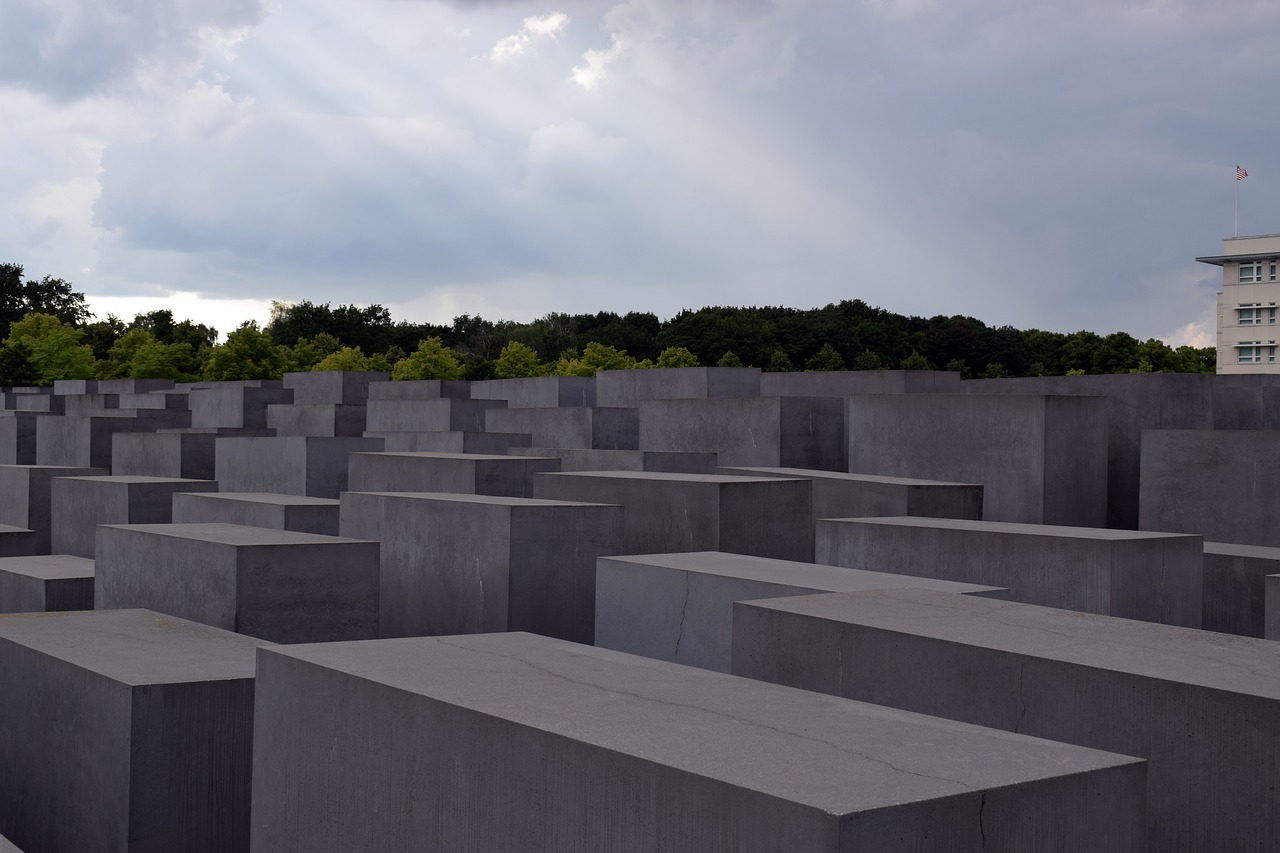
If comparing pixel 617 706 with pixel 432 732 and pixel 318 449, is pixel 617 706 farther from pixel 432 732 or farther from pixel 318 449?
pixel 318 449

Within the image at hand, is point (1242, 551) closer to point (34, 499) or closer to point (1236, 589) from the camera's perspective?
point (1236, 589)

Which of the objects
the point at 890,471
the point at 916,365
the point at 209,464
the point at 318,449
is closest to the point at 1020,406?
the point at 890,471

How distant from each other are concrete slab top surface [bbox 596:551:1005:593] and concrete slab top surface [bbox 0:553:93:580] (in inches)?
211

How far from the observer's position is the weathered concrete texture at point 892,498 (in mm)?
10922

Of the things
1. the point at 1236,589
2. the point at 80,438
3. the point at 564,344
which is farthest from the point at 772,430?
the point at 564,344

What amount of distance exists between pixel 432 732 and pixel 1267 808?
314cm

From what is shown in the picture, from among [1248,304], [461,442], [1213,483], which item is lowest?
[1213,483]

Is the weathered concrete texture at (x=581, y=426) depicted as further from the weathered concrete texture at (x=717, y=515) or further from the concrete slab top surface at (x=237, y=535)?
the concrete slab top surface at (x=237, y=535)

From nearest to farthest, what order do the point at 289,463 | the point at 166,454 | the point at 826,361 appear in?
the point at 289,463 → the point at 166,454 → the point at 826,361

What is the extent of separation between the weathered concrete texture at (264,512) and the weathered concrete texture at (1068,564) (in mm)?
5654

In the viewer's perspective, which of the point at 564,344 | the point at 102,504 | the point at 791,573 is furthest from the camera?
the point at 564,344

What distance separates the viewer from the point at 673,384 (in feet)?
66.6

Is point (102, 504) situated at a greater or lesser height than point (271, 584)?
greater

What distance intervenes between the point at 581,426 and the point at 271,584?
364 inches
